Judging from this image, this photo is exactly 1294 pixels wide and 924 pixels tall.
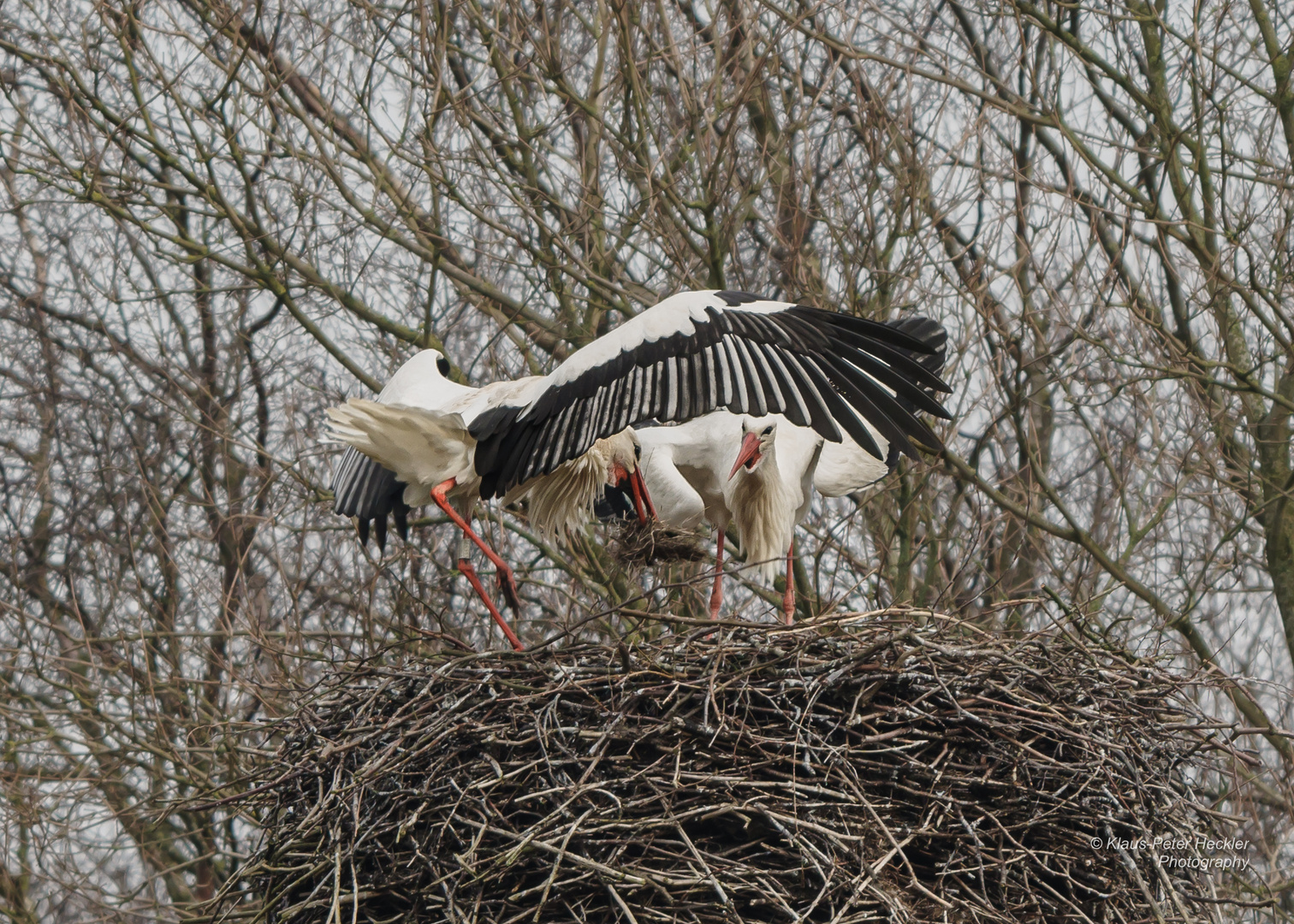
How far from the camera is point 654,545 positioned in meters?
6.23

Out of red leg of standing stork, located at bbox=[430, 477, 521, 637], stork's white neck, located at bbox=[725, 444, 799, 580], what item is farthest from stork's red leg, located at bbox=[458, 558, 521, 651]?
stork's white neck, located at bbox=[725, 444, 799, 580]

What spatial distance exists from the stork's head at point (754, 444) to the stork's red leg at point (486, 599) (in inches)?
43.3

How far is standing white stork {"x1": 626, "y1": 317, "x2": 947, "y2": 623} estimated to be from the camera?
6371 mm

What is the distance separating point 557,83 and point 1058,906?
459cm

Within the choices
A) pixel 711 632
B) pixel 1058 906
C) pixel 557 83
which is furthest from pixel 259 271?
pixel 1058 906

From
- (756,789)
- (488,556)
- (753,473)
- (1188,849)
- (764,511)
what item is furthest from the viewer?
(764,511)

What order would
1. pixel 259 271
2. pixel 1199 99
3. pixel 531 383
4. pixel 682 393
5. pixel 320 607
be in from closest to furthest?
pixel 682 393
pixel 531 383
pixel 1199 99
pixel 259 271
pixel 320 607

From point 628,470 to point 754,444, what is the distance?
584mm

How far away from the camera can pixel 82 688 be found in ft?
25.8

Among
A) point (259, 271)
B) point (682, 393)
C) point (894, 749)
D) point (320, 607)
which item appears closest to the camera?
point (894, 749)

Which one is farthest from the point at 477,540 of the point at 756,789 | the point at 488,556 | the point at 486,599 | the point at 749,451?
the point at 756,789

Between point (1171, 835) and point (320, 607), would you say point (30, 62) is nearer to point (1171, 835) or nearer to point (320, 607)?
point (320, 607)

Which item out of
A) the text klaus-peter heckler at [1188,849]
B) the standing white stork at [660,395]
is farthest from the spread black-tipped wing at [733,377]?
the text klaus-peter heckler at [1188,849]

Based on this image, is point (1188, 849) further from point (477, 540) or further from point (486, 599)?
point (477, 540)
